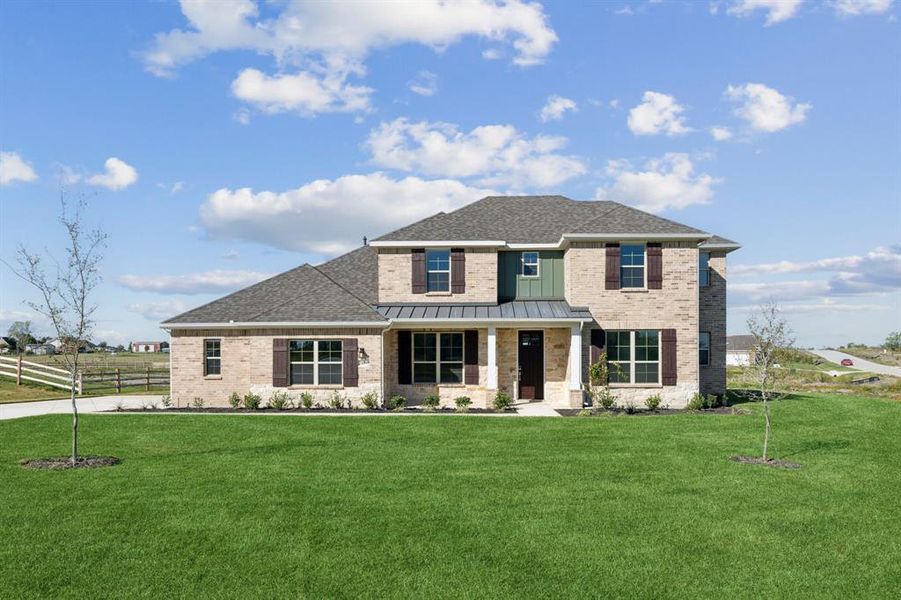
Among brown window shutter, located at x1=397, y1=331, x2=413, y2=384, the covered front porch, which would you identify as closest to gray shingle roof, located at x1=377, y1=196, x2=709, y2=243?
the covered front porch

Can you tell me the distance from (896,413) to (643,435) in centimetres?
1045

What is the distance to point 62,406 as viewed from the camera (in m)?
23.0

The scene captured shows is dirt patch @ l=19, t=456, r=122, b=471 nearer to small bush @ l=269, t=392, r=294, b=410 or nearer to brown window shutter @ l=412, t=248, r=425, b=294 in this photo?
small bush @ l=269, t=392, r=294, b=410

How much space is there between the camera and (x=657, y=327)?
2178 cm

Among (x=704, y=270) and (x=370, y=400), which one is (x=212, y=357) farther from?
(x=704, y=270)

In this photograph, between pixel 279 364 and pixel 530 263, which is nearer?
pixel 279 364

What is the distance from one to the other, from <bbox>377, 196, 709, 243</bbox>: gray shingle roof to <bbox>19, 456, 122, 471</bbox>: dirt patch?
40.8ft

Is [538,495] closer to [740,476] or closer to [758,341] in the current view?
[740,476]

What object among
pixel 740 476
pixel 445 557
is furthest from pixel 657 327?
pixel 445 557

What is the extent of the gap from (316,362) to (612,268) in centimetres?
1054

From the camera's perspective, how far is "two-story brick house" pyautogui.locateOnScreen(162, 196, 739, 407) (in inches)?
849

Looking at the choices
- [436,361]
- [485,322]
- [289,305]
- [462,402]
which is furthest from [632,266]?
[289,305]

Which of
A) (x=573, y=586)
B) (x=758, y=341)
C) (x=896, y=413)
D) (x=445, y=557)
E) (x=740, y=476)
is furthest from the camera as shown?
(x=896, y=413)

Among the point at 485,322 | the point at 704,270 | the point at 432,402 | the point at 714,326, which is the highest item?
the point at 704,270
